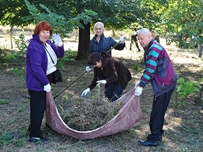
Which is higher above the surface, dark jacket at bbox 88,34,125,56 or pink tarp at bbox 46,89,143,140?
dark jacket at bbox 88,34,125,56

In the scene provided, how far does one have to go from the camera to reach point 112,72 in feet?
12.9

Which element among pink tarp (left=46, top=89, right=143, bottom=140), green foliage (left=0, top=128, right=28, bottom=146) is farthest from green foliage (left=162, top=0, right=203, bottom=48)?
green foliage (left=0, top=128, right=28, bottom=146)

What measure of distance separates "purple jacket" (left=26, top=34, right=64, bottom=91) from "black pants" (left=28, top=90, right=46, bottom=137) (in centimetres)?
10

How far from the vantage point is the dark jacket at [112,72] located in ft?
12.8

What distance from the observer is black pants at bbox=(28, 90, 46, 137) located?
11.3 ft

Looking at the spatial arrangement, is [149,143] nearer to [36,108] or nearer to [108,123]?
[108,123]

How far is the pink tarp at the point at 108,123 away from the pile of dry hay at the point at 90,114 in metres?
0.17

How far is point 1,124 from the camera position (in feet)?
14.0

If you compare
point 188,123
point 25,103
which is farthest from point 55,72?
point 188,123

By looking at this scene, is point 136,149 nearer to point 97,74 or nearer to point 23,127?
point 97,74

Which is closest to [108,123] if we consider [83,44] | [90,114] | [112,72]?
[90,114]

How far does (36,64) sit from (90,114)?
1.02 m

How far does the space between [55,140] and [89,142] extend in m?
0.46

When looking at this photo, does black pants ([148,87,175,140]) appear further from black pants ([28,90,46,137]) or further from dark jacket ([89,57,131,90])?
black pants ([28,90,46,137])
